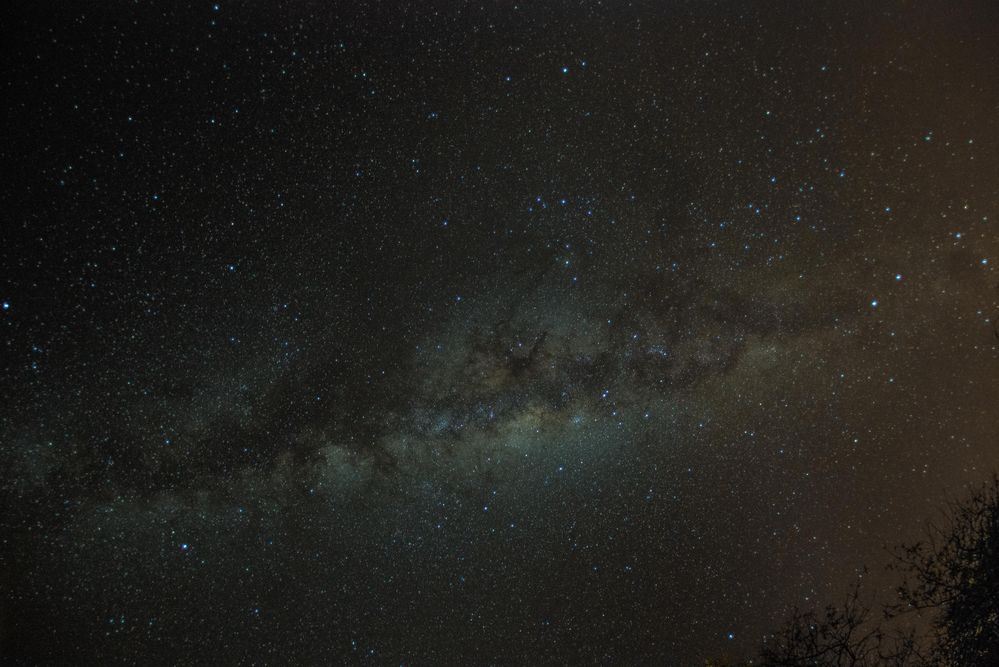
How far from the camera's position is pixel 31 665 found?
6.43m

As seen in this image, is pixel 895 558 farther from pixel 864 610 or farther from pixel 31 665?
pixel 31 665

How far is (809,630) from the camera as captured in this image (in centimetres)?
650

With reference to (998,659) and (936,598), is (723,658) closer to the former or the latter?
(936,598)

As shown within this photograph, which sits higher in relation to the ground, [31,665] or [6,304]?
[6,304]

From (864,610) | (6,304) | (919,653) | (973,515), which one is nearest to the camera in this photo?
(6,304)

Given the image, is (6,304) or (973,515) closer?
(6,304)

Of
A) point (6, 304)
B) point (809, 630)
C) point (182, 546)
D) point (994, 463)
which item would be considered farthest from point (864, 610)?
point (6, 304)

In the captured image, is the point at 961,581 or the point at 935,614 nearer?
the point at 961,581

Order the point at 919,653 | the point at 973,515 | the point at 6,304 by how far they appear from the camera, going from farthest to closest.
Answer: the point at 973,515, the point at 919,653, the point at 6,304

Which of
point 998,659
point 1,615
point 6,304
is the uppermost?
point 6,304

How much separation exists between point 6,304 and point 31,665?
5.02 meters

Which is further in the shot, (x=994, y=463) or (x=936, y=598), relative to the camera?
(x=994, y=463)

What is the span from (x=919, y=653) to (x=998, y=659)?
3.53 ft

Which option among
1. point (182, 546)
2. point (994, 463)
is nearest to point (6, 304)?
point (182, 546)
